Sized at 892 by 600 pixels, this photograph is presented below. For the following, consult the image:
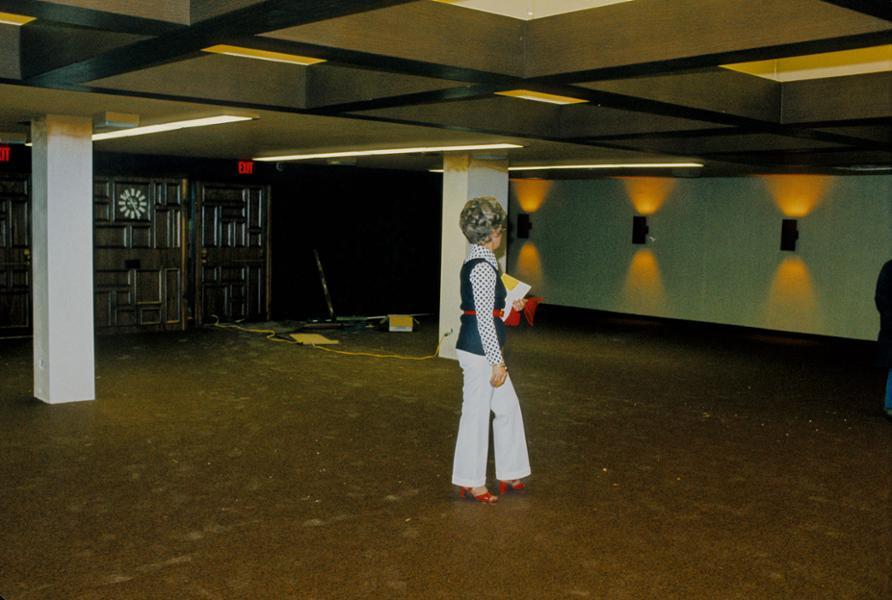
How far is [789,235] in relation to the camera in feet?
43.7

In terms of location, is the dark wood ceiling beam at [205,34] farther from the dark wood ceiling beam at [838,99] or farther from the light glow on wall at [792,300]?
the light glow on wall at [792,300]

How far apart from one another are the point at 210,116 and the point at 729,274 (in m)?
9.54

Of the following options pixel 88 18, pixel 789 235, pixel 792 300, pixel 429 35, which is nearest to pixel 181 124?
pixel 429 35

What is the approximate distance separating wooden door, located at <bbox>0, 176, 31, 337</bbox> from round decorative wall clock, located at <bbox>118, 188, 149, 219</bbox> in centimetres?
116

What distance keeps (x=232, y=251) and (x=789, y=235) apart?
8.19 m

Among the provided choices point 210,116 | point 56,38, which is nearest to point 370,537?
point 56,38

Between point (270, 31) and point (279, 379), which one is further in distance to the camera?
point (279, 379)

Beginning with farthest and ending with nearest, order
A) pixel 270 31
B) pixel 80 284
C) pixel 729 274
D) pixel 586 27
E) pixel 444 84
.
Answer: pixel 729 274, pixel 80 284, pixel 444 84, pixel 586 27, pixel 270 31

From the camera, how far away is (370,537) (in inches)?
181

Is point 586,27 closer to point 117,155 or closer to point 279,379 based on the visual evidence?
point 279,379

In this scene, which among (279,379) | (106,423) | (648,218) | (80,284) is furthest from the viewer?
(648,218)

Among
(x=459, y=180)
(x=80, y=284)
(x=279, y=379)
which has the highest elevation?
(x=459, y=180)

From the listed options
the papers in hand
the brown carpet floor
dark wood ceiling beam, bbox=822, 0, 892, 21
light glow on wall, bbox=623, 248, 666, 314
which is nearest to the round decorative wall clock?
the brown carpet floor

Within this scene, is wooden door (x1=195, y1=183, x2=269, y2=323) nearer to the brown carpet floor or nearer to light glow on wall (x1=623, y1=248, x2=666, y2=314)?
the brown carpet floor
